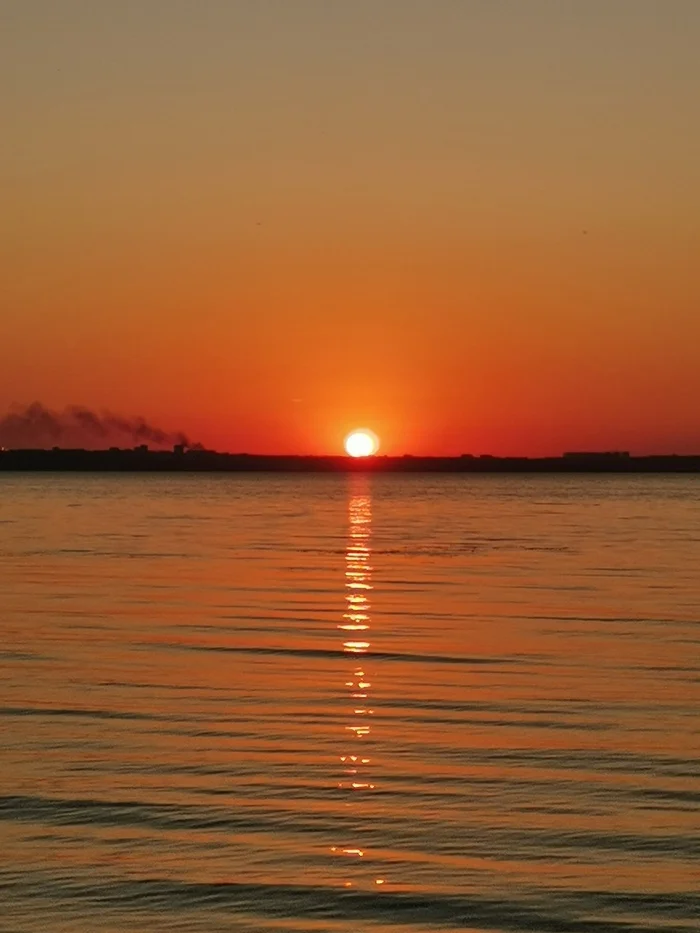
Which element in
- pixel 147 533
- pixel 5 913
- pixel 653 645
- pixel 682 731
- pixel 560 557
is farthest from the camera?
pixel 147 533

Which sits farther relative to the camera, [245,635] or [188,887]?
[245,635]

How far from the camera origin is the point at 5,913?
11320 mm

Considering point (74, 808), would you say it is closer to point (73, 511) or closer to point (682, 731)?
point (682, 731)

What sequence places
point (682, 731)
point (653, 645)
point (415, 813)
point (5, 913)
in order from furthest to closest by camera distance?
1. point (653, 645)
2. point (682, 731)
3. point (415, 813)
4. point (5, 913)

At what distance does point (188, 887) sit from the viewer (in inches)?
474

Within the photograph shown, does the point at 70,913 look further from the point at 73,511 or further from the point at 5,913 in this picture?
the point at 73,511

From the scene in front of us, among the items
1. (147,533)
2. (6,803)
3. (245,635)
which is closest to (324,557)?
(147,533)

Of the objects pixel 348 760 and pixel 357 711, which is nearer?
pixel 348 760

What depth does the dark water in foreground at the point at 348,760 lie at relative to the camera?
38.9ft

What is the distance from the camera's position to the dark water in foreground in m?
11.9

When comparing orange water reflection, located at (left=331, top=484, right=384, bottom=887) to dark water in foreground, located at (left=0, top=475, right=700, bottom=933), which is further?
orange water reflection, located at (left=331, top=484, right=384, bottom=887)

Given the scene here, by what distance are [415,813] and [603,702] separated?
702 centimetres

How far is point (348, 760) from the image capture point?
1659cm

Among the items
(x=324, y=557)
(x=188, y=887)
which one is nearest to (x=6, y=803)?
(x=188, y=887)
